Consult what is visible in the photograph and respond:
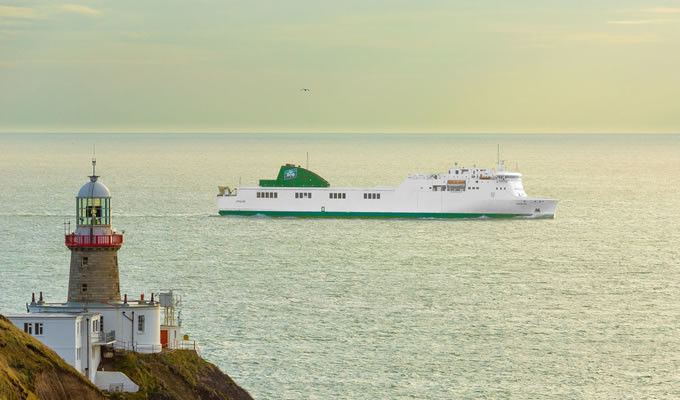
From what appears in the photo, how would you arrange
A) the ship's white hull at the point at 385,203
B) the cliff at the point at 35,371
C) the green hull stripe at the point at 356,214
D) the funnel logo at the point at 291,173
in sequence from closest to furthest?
the cliff at the point at 35,371
the ship's white hull at the point at 385,203
the green hull stripe at the point at 356,214
the funnel logo at the point at 291,173

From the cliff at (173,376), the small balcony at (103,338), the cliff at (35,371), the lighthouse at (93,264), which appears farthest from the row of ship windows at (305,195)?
the cliff at (35,371)

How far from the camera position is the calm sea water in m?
31.8

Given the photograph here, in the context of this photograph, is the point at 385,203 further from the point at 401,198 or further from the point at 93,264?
the point at 93,264

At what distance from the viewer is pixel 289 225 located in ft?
257

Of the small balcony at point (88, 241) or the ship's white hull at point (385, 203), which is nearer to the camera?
the small balcony at point (88, 241)

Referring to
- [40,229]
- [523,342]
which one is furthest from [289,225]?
[523,342]

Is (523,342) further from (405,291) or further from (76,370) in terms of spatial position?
(76,370)

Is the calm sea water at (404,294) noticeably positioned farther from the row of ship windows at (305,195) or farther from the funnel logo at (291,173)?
the funnel logo at (291,173)

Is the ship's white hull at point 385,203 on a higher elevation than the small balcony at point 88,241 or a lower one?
higher

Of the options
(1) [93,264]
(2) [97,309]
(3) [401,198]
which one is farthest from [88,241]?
(3) [401,198]

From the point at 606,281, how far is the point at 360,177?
93958mm

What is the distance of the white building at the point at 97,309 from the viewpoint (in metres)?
22.0

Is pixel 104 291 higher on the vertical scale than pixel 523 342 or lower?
higher

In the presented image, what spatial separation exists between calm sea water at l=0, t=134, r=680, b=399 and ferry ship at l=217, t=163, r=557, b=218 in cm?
160
